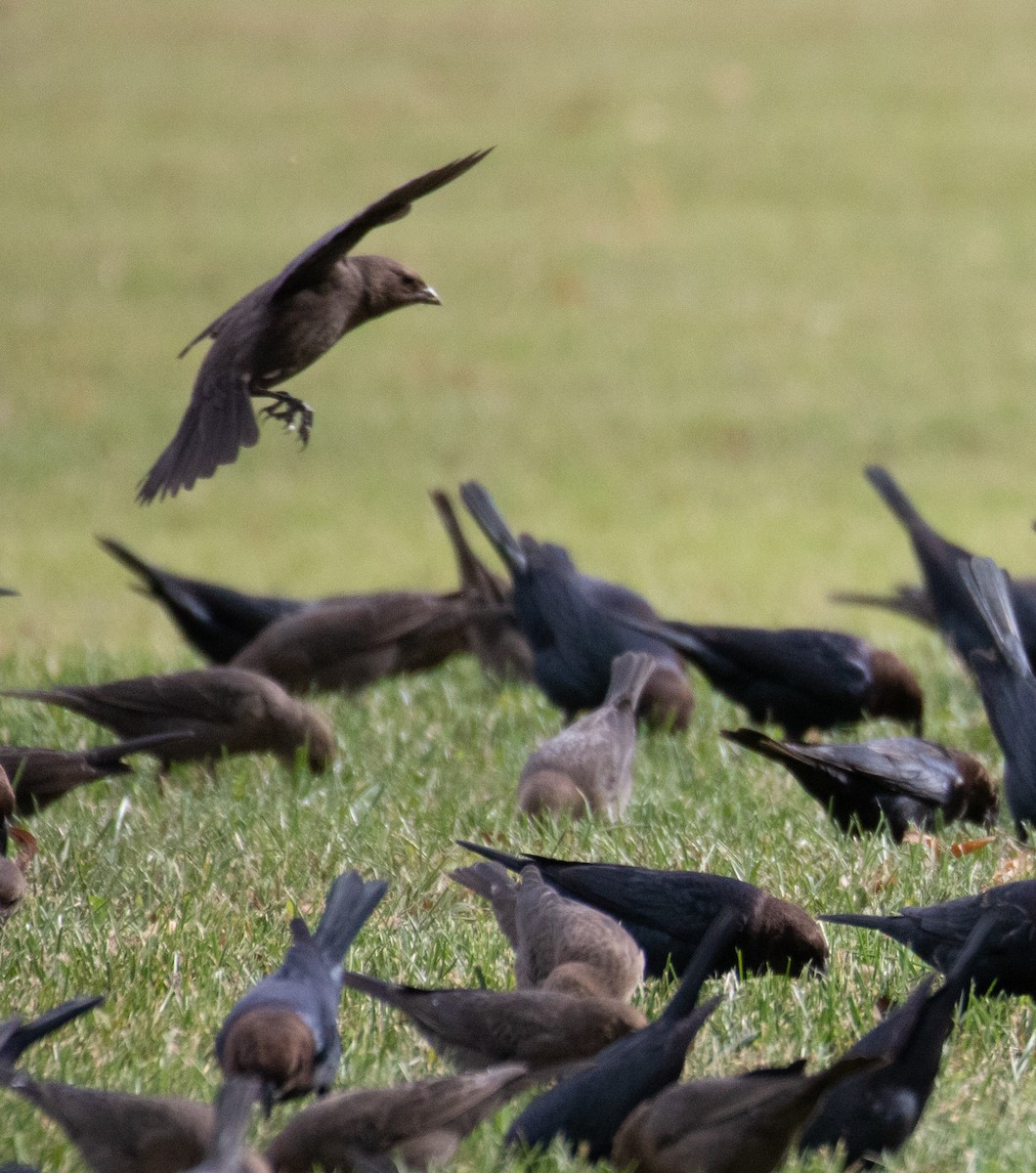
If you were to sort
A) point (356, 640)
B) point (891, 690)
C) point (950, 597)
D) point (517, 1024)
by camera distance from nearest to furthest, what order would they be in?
point (517, 1024)
point (891, 690)
point (950, 597)
point (356, 640)

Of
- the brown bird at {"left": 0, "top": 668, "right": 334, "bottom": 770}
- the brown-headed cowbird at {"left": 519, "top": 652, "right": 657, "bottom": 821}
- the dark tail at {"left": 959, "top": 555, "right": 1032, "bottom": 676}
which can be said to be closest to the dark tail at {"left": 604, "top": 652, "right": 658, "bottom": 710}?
the brown-headed cowbird at {"left": 519, "top": 652, "right": 657, "bottom": 821}

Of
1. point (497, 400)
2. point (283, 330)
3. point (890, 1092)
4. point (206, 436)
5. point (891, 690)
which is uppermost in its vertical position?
point (283, 330)

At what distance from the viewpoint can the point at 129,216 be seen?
22.4 m

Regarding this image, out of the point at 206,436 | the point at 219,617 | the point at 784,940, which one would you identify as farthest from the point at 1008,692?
the point at 219,617

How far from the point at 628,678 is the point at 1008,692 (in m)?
1.34

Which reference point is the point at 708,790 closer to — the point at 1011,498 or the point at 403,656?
the point at 403,656

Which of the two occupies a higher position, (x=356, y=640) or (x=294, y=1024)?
(x=294, y=1024)

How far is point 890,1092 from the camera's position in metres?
3.25

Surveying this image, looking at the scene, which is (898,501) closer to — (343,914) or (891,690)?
(891,690)

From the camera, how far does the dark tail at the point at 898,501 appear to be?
7.09 metres

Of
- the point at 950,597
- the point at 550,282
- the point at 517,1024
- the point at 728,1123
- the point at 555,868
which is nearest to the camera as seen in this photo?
the point at 728,1123


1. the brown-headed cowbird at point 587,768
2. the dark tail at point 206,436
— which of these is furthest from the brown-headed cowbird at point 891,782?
the dark tail at point 206,436

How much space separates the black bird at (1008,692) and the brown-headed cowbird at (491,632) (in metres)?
2.60

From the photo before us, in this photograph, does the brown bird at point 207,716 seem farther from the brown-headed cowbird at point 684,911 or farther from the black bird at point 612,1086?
the black bird at point 612,1086
